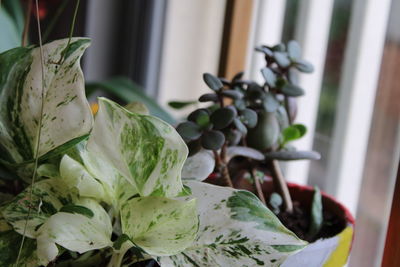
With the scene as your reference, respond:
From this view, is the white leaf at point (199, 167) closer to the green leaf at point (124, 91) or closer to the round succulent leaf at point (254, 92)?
the round succulent leaf at point (254, 92)

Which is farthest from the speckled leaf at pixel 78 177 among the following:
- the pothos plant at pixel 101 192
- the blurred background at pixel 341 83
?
the blurred background at pixel 341 83

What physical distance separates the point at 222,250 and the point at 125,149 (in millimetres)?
88

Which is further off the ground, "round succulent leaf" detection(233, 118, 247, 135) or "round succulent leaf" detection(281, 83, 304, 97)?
"round succulent leaf" detection(281, 83, 304, 97)

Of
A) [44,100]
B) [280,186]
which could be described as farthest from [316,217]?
[44,100]

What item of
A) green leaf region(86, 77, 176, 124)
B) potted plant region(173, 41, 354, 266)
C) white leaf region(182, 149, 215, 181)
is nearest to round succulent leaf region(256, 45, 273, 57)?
potted plant region(173, 41, 354, 266)

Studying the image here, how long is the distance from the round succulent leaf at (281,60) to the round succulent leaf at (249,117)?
0.19 feet

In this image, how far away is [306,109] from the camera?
876mm

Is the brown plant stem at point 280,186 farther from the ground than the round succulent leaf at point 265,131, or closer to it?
closer to it

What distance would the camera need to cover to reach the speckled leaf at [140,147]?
1.03 feet

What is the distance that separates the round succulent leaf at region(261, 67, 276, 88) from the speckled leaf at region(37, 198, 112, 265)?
174mm

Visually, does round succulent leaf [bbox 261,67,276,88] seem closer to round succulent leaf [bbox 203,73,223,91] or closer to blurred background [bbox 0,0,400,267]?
round succulent leaf [bbox 203,73,223,91]

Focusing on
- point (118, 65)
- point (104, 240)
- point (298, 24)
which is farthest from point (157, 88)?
point (104, 240)

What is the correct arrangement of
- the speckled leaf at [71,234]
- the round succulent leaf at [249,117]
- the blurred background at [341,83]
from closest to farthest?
the speckled leaf at [71,234] → the round succulent leaf at [249,117] → the blurred background at [341,83]

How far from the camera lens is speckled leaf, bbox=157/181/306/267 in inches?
13.1
